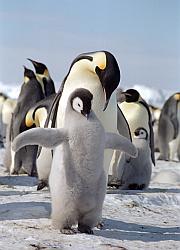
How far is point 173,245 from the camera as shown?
3557 millimetres

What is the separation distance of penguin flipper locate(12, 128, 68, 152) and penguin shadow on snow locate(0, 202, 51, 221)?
571 millimetres

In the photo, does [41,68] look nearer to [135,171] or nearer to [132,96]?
[132,96]

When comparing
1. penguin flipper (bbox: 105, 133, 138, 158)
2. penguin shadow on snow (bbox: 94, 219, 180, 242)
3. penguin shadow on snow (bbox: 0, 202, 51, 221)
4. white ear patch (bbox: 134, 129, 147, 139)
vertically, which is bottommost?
penguin shadow on snow (bbox: 94, 219, 180, 242)

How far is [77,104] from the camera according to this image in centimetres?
362

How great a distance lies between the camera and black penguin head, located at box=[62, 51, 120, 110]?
4.26m

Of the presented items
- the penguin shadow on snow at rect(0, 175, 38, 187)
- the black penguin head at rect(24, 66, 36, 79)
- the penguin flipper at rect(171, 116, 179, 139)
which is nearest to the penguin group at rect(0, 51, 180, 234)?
the penguin shadow on snow at rect(0, 175, 38, 187)

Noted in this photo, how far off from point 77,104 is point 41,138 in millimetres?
286

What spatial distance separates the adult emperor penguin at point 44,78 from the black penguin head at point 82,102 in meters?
5.00

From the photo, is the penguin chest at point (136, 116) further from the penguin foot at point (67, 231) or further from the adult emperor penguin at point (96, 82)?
the penguin foot at point (67, 231)

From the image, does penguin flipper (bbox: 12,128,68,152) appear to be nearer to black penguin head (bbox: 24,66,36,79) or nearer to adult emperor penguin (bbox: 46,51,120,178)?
adult emperor penguin (bbox: 46,51,120,178)

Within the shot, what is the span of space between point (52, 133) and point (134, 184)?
8.76 feet

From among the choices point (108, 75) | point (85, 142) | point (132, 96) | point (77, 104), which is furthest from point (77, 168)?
point (132, 96)

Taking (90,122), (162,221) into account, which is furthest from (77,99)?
(162,221)

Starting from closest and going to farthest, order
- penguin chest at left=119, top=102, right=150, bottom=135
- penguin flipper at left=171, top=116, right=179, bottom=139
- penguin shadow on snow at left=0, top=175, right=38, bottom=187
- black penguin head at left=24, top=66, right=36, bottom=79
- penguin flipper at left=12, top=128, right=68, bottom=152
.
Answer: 1. penguin flipper at left=12, top=128, right=68, bottom=152
2. penguin shadow on snow at left=0, top=175, right=38, bottom=187
3. penguin chest at left=119, top=102, right=150, bottom=135
4. black penguin head at left=24, top=66, right=36, bottom=79
5. penguin flipper at left=171, top=116, right=179, bottom=139
